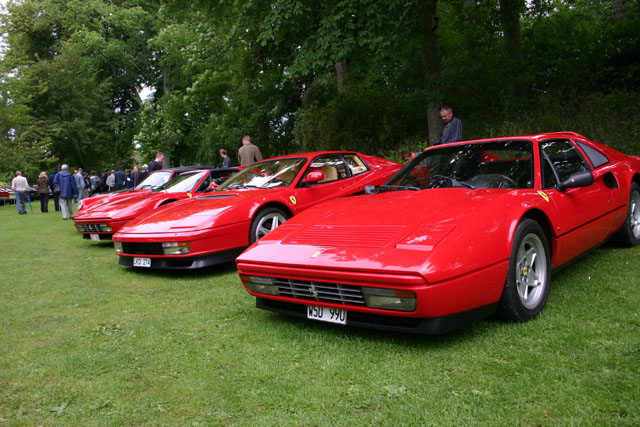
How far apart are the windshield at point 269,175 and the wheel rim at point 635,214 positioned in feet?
12.4

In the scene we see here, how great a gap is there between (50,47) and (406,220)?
127 feet

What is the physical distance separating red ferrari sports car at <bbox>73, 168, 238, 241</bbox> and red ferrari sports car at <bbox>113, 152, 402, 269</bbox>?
164 cm

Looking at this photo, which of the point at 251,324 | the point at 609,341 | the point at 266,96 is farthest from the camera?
the point at 266,96

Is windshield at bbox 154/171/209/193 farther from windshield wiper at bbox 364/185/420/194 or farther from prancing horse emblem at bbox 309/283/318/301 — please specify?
prancing horse emblem at bbox 309/283/318/301

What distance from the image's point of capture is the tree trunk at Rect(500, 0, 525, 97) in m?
12.7

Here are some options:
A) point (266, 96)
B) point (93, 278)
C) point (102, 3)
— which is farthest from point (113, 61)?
point (93, 278)

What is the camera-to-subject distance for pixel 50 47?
34344 millimetres

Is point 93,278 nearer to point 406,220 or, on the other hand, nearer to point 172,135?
point 406,220

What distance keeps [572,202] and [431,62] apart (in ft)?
28.7

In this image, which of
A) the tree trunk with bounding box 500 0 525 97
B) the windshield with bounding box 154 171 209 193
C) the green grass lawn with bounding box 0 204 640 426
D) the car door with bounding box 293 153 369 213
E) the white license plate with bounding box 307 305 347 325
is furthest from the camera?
the tree trunk with bounding box 500 0 525 97

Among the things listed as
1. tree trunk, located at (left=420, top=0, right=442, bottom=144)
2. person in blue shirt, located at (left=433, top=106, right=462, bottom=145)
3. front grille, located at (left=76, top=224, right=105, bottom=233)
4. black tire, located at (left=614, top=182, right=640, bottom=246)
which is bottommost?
black tire, located at (left=614, top=182, right=640, bottom=246)

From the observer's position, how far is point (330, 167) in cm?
654

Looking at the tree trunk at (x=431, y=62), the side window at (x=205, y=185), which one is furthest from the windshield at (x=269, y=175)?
the tree trunk at (x=431, y=62)

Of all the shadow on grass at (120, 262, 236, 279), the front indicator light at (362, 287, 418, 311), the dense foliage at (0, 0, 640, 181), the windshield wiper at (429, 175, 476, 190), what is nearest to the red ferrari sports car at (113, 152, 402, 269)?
the shadow on grass at (120, 262, 236, 279)
